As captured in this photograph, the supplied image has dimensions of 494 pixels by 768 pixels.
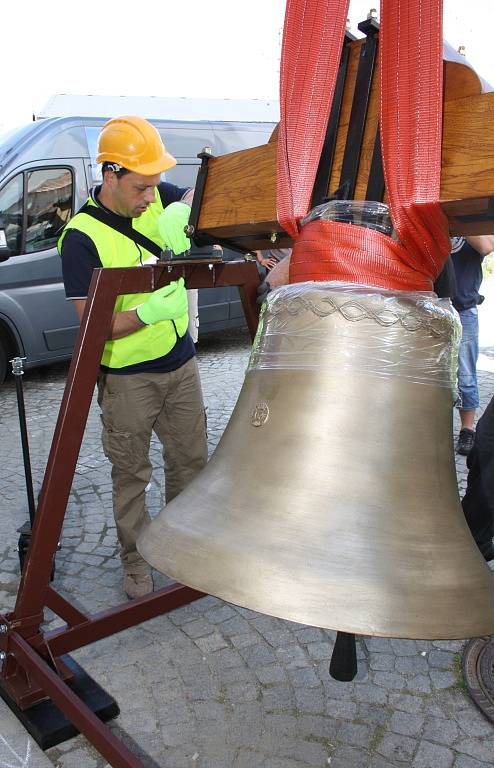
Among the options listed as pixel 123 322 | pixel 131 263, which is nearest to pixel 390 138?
pixel 123 322

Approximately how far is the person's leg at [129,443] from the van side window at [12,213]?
4.11 metres

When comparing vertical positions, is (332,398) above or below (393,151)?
below

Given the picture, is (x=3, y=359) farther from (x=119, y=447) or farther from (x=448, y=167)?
(x=448, y=167)

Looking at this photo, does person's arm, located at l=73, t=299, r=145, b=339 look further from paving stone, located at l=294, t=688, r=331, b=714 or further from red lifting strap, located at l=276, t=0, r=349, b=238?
red lifting strap, located at l=276, t=0, r=349, b=238

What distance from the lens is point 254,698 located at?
2533 mm

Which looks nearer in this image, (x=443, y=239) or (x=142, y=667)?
(x=443, y=239)

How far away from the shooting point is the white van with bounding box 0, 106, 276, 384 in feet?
21.7

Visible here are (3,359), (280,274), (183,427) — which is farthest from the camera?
(3,359)

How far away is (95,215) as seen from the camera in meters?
2.86

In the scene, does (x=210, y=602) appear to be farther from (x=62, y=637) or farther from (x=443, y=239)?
(x=443, y=239)

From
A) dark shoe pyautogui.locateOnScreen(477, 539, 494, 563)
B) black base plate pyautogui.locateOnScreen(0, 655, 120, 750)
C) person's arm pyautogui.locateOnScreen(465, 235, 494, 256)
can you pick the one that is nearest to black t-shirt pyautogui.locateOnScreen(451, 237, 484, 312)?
person's arm pyautogui.locateOnScreen(465, 235, 494, 256)

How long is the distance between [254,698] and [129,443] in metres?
1.15

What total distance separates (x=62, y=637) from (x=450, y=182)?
1997 mm

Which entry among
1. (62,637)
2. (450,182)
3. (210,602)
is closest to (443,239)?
(450,182)
